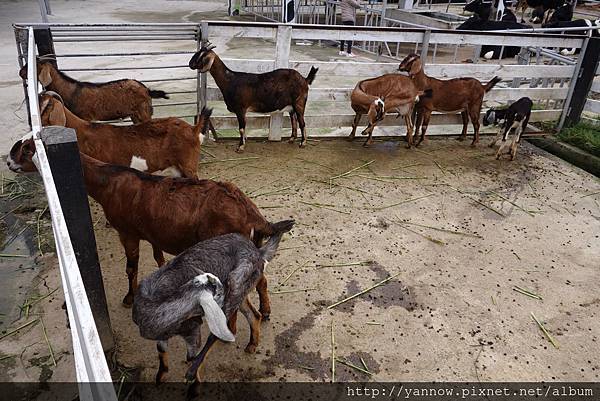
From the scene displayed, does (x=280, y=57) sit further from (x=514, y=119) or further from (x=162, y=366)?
(x=162, y=366)

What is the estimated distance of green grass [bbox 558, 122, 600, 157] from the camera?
720cm

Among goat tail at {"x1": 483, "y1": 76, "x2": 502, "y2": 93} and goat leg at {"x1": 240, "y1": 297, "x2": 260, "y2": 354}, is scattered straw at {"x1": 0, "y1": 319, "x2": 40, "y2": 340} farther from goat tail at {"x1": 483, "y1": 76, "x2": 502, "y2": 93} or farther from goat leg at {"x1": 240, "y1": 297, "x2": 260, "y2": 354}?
goat tail at {"x1": 483, "y1": 76, "x2": 502, "y2": 93}

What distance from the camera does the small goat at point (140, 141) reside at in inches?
167

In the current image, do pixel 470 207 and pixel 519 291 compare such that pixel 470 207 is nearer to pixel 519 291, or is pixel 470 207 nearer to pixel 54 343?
pixel 519 291

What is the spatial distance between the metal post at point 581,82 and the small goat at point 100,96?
6.67 m

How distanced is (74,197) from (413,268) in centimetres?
304

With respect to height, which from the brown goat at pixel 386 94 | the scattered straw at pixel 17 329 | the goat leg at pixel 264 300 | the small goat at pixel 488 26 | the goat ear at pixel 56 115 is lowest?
the scattered straw at pixel 17 329

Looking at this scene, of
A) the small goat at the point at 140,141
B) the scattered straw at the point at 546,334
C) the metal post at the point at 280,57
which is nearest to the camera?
the scattered straw at the point at 546,334

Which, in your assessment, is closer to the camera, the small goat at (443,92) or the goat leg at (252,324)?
the goat leg at (252,324)

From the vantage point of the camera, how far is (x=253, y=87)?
20.6 ft

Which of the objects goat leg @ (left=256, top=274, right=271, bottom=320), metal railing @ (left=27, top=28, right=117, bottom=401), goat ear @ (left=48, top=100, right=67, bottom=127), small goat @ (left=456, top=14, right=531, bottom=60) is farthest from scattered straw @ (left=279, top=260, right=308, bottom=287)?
small goat @ (left=456, top=14, right=531, bottom=60)

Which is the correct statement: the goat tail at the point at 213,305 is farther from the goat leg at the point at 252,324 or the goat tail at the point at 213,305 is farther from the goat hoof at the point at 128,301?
the goat hoof at the point at 128,301

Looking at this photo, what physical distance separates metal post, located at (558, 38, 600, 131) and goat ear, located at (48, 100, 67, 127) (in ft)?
25.2

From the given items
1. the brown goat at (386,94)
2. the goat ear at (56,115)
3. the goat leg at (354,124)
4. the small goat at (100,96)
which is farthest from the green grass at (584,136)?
the goat ear at (56,115)
